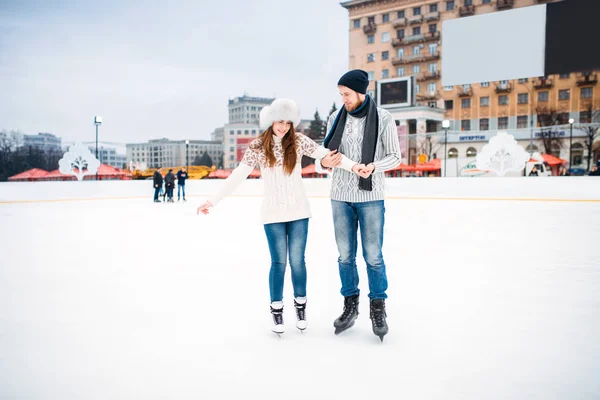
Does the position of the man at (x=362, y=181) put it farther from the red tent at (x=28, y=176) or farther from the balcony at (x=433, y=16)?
the balcony at (x=433, y=16)

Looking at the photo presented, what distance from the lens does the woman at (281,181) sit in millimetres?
2451

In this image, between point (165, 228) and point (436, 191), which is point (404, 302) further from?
point (436, 191)

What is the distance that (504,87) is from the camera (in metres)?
42.5

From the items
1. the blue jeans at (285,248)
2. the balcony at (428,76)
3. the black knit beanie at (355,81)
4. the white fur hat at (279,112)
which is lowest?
Answer: the blue jeans at (285,248)

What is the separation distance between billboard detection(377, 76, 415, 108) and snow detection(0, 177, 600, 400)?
108ft

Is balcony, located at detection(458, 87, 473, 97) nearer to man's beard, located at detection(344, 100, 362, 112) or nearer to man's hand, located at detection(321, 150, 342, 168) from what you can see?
man's beard, located at detection(344, 100, 362, 112)

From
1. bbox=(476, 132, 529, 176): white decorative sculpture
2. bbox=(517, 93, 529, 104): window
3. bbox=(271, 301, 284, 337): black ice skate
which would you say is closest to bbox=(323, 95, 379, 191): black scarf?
bbox=(271, 301, 284, 337): black ice skate

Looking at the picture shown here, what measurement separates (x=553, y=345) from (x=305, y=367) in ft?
4.28

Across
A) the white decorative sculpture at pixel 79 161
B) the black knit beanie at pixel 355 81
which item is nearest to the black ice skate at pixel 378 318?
the black knit beanie at pixel 355 81

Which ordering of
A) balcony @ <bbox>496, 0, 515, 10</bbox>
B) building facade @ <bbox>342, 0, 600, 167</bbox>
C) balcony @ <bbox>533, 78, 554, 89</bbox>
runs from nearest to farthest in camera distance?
1. building facade @ <bbox>342, 0, 600, 167</bbox>
2. balcony @ <bbox>533, 78, 554, 89</bbox>
3. balcony @ <bbox>496, 0, 515, 10</bbox>

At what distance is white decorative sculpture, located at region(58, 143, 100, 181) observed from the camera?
2406 cm

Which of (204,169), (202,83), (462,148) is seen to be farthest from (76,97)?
(462,148)

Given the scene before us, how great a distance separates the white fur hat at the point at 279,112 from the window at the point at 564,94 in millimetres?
45692

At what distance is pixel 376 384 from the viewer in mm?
1931
